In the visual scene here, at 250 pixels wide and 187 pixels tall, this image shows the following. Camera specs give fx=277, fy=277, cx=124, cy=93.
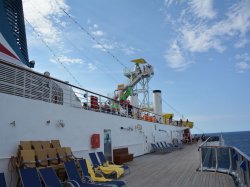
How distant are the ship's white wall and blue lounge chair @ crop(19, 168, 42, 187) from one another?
59 cm

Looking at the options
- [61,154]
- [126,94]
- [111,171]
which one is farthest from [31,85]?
[126,94]

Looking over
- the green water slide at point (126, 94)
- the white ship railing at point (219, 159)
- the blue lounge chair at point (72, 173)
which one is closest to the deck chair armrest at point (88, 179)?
the blue lounge chair at point (72, 173)

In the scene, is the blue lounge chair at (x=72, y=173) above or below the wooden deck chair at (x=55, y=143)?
below

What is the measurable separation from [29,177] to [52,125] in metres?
2.12

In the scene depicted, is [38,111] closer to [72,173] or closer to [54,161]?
[54,161]

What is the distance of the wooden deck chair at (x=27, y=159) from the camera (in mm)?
5269

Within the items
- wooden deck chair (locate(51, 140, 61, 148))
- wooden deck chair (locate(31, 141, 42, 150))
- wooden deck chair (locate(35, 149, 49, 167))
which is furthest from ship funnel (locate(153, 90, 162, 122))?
wooden deck chair (locate(35, 149, 49, 167))

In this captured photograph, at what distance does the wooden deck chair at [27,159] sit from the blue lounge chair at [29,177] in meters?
0.39

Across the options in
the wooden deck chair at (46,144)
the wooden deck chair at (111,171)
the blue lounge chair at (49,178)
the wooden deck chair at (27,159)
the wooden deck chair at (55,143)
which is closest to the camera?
the blue lounge chair at (49,178)

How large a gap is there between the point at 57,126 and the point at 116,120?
431 cm

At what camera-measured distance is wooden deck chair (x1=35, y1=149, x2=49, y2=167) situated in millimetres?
5570

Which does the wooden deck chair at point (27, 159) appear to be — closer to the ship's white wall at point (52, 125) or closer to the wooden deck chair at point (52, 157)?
the ship's white wall at point (52, 125)

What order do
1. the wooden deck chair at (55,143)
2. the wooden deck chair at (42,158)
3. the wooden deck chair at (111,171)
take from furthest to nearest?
the wooden deck chair at (111,171), the wooden deck chair at (55,143), the wooden deck chair at (42,158)

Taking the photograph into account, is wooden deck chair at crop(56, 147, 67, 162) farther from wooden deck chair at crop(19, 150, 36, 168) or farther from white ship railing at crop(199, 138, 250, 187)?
white ship railing at crop(199, 138, 250, 187)
